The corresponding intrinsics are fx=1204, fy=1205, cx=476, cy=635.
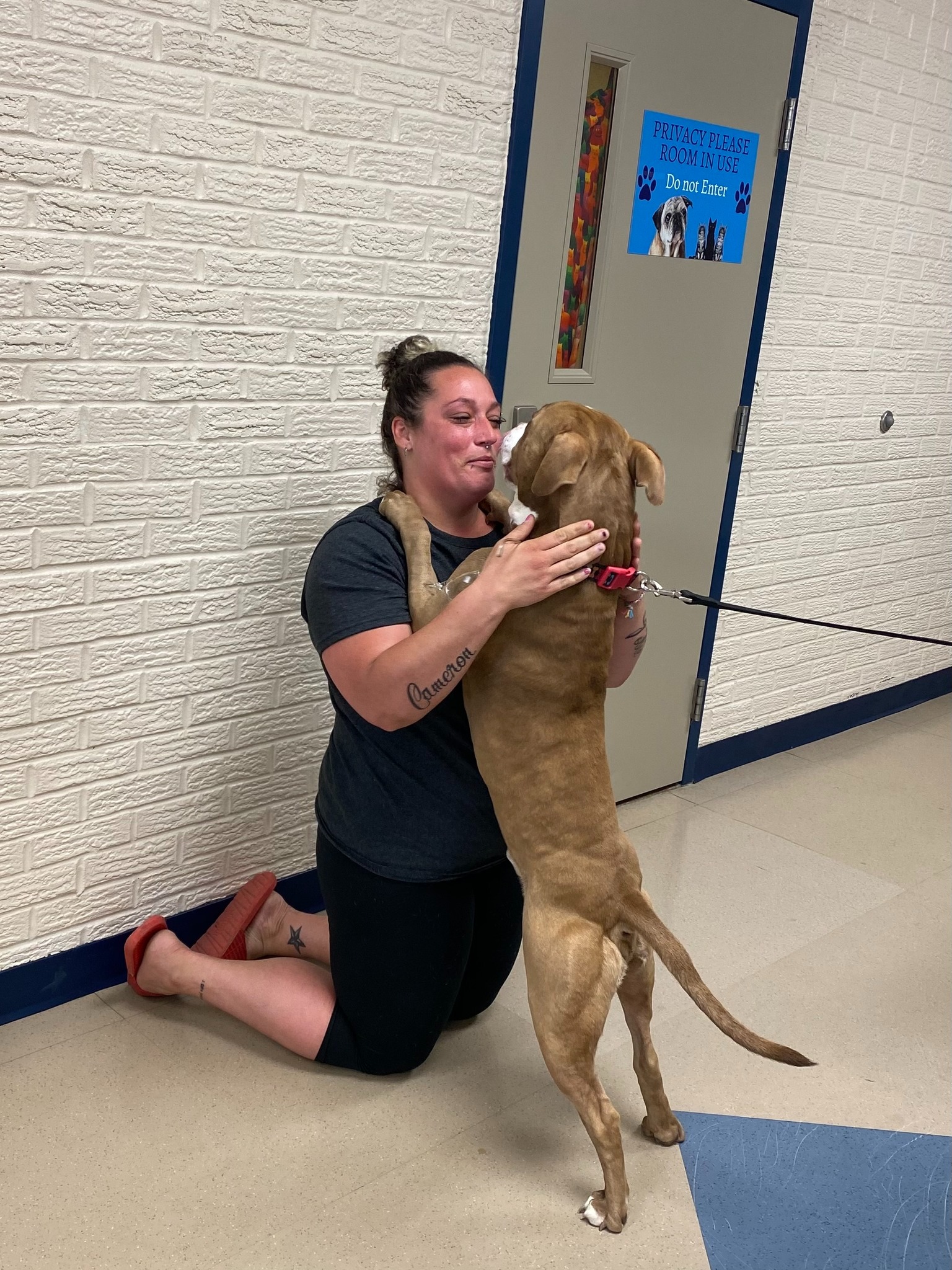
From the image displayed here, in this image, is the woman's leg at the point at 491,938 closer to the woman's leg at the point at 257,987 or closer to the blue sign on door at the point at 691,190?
the woman's leg at the point at 257,987

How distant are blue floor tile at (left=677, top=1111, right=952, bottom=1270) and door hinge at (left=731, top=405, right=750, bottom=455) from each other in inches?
81.2

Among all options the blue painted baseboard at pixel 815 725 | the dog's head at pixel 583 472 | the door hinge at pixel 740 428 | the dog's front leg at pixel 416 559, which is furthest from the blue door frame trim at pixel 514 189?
the blue painted baseboard at pixel 815 725

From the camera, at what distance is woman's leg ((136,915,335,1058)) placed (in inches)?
90.7

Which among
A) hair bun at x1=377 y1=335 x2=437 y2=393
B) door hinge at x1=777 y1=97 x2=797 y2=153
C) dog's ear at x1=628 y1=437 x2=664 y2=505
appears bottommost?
dog's ear at x1=628 y1=437 x2=664 y2=505

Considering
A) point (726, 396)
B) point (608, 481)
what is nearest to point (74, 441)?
point (608, 481)

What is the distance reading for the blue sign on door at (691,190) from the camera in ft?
10.3

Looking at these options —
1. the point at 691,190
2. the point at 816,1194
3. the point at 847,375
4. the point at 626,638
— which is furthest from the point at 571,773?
the point at 847,375

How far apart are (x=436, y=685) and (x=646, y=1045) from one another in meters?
0.76

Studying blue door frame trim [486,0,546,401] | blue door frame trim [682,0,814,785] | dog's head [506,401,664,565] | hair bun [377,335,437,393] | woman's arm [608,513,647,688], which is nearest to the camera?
dog's head [506,401,664,565]

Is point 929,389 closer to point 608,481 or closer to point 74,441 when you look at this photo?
point 608,481

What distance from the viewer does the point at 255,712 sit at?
2670mm

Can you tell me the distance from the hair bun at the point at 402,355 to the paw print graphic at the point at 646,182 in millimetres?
1038

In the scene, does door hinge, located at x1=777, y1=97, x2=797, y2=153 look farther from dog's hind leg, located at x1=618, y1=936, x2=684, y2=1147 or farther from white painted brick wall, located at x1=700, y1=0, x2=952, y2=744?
dog's hind leg, located at x1=618, y1=936, x2=684, y2=1147

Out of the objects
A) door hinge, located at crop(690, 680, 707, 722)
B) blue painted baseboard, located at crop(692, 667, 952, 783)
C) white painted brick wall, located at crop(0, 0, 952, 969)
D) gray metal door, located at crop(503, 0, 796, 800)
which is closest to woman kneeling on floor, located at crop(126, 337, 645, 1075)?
white painted brick wall, located at crop(0, 0, 952, 969)
